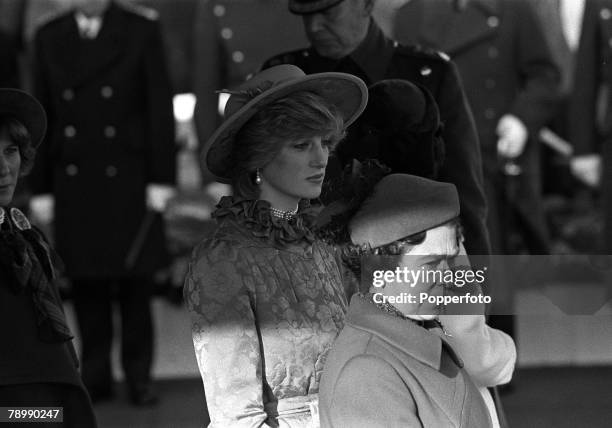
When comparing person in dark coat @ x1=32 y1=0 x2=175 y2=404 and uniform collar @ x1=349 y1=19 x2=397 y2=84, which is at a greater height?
uniform collar @ x1=349 y1=19 x2=397 y2=84

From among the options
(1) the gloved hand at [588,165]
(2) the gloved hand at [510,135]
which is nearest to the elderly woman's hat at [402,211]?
(2) the gloved hand at [510,135]

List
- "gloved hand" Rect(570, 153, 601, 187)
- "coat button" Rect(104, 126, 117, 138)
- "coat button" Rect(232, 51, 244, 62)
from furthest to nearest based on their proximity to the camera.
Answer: "coat button" Rect(104, 126, 117, 138)
"gloved hand" Rect(570, 153, 601, 187)
"coat button" Rect(232, 51, 244, 62)

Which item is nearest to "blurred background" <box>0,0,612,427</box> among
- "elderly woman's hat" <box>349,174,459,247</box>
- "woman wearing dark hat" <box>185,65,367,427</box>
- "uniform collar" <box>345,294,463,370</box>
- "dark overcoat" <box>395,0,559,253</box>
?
"dark overcoat" <box>395,0,559,253</box>

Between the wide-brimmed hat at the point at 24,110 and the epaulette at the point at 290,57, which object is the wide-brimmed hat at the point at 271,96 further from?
the wide-brimmed hat at the point at 24,110

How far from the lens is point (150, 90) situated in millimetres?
4480

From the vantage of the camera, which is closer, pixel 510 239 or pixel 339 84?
pixel 339 84

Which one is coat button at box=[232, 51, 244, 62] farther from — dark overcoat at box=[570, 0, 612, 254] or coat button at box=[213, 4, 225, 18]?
dark overcoat at box=[570, 0, 612, 254]

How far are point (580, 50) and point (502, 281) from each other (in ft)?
2.98

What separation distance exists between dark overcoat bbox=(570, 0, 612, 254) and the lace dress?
1141mm

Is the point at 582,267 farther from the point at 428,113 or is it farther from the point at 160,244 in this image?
the point at 160,244

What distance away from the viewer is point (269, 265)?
2582 millimetres

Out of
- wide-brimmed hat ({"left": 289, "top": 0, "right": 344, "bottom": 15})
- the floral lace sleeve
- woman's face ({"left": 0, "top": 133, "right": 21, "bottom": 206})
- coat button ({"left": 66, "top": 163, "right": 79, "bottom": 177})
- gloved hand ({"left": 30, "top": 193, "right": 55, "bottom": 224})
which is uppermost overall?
wide-brimmed hat ({"left": 289, "top": 0, "right": 344, "bottom": 15})

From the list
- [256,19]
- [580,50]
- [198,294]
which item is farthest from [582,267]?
[198,294]

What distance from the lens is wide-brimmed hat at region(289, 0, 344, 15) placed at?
2928mm
